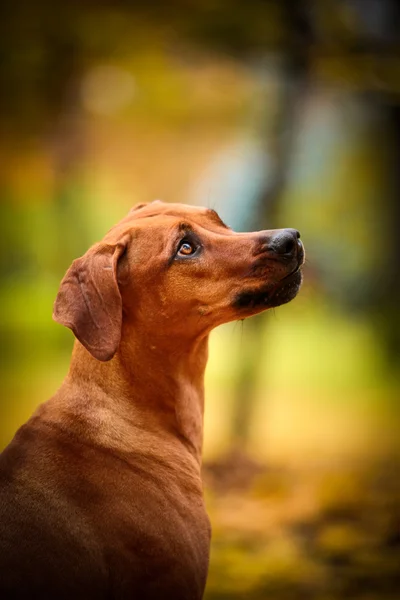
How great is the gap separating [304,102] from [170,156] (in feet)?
4.83

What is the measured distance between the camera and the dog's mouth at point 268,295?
96.0 inches

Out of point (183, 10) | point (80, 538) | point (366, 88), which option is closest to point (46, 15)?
point (183, 10)

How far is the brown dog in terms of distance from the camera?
226 centimetres

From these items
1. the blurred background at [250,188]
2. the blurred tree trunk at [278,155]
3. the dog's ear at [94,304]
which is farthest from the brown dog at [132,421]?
the blurred tree trunk at [278,155]

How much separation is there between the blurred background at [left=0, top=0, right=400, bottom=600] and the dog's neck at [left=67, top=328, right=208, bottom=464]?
2776 mm

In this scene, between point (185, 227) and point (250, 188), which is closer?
point (185, 227)

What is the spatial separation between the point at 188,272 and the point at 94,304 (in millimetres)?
361

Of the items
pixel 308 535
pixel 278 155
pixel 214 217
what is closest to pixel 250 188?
pixel 278 155

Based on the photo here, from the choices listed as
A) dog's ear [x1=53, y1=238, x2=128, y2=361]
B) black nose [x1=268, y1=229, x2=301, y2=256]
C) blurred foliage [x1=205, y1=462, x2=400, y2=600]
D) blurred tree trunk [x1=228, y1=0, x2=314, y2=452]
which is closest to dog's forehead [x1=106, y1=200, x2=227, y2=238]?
dog's ear [x1=53, y1=238, x2=128, y2=361]

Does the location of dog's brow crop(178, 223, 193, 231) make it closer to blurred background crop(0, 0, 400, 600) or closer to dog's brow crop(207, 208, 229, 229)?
dog's brow crop(207, 208, 229, 229)

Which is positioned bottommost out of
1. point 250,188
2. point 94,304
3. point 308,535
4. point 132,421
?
point 308,535

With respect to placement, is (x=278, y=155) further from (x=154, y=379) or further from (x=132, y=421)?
(x=132, y=421)

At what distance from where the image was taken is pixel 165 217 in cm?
255

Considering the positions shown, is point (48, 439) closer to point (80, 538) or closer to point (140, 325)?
point (80, 538)
